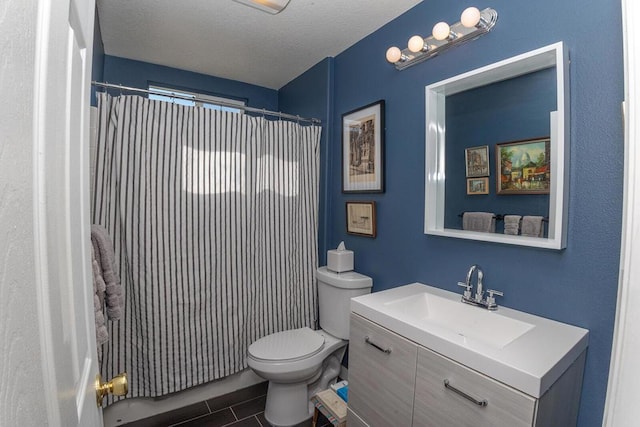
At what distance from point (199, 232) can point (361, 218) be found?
1087 mm

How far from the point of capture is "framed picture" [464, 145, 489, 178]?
146 cm

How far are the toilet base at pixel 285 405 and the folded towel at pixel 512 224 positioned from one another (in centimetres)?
148

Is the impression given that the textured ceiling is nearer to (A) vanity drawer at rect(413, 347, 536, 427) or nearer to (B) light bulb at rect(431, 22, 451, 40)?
(B) light bulb at rect(431, 22, 451, 40)

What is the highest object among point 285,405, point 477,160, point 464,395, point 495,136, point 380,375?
point 495,136

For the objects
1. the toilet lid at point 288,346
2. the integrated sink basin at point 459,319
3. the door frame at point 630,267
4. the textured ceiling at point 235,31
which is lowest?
the toilet lid at point 288,346

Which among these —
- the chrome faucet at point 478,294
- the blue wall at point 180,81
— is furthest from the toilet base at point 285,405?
the blue wall at point 180,81

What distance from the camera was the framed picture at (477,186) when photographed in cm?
146

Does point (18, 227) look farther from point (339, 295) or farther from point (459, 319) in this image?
point (339, 295)

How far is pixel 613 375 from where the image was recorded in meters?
0.49

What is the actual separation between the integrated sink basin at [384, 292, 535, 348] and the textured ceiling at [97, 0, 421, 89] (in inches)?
61.0

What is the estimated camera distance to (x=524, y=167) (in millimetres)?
1312

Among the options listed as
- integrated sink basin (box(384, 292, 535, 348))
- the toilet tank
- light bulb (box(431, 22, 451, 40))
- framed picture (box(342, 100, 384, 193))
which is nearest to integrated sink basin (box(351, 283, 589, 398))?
integrated sink basin (box(384, 292, 535, 348))

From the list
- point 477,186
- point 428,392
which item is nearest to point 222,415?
point 428,392

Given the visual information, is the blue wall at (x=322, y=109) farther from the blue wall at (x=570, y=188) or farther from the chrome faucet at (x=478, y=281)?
the chrome faucet at (x=478, y=281)
